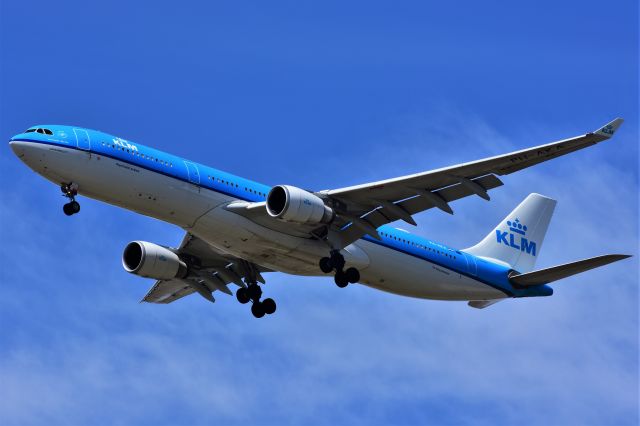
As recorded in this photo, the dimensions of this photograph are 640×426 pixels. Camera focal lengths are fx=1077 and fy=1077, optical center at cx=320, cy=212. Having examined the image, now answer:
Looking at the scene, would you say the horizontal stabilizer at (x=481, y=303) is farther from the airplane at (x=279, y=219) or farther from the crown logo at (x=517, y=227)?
the crown logo at (x=517, y=227)

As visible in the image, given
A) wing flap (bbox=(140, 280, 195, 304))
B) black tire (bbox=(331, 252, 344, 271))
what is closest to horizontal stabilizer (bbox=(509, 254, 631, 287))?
black tire (bbox=(331, 252, 344, 271))

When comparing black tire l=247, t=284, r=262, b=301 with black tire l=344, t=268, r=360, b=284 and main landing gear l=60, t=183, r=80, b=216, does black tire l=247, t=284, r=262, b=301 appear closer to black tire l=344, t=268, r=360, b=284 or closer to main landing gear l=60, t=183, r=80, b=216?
black tire l=344, t=268, r=360, b=284

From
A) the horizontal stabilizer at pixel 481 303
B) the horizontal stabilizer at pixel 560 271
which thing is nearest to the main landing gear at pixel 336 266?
the horizontal stabilizer at pixel 481 303

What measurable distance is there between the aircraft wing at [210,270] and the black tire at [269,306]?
90cm

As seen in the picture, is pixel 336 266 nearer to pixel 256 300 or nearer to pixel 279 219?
pixel 279 219

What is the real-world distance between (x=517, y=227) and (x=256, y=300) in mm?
13457

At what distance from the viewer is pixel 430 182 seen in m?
36.8

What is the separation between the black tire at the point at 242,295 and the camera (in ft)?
142

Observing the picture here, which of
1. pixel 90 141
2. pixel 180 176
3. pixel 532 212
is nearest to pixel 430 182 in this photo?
pixel 180 176

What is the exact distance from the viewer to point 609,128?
33.4 m

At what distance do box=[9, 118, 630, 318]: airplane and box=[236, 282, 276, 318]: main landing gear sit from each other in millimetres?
49

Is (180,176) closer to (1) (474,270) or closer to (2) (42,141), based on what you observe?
(2) (42,141)

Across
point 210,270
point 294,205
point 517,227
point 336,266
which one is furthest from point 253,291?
point 517,227

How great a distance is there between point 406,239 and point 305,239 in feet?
16.1
